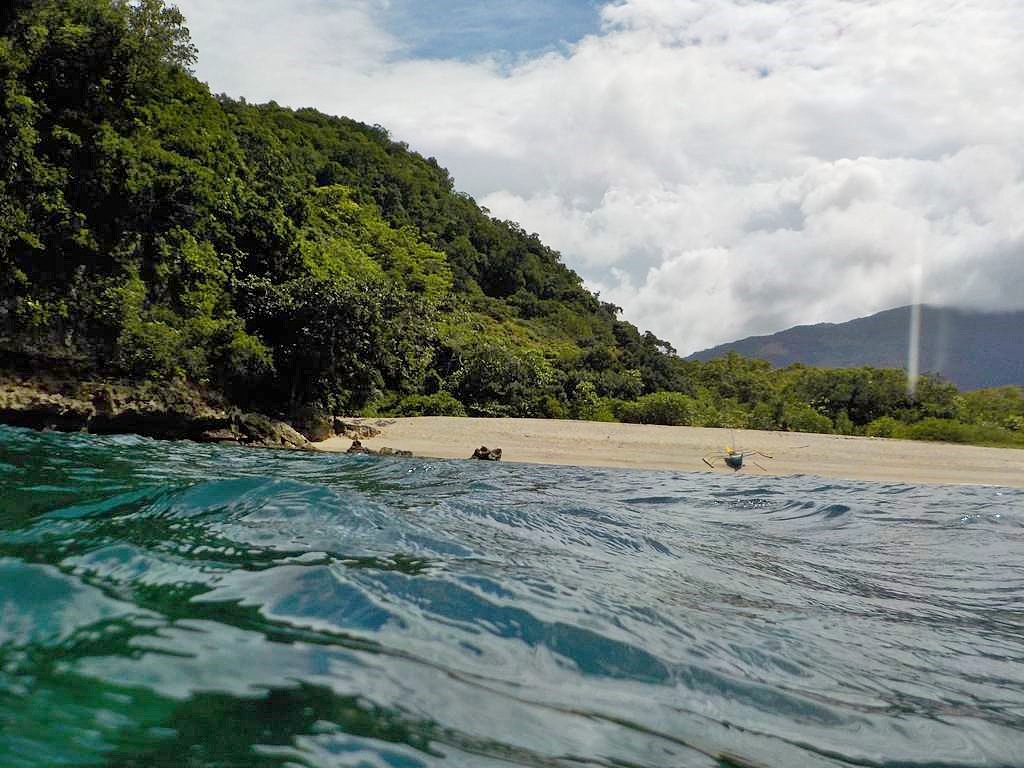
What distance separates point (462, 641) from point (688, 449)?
1670 centimetres

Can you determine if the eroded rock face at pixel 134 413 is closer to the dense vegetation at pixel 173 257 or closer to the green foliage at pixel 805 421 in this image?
the dense vegetation at pixel 173 257

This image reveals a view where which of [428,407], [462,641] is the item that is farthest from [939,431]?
[462,641]

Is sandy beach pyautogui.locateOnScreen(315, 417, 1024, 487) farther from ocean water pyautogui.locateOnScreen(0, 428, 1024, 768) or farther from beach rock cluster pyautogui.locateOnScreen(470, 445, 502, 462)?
ocean water pyautogui.locateOnScreen(0, 428, 1024, 768)

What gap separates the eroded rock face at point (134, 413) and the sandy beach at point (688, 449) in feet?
4.76

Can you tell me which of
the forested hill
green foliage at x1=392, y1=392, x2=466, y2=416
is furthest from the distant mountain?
the forested hill

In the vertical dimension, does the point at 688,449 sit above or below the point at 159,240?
below

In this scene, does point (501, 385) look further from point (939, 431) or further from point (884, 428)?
point (939, 431)

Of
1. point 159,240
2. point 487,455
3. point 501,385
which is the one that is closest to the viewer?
point 487,455

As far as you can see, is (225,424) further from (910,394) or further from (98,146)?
(910,394)

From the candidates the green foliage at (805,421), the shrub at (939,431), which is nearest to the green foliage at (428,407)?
the green foliage at (805,421)

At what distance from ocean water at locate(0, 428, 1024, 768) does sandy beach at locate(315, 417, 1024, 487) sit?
428 inches

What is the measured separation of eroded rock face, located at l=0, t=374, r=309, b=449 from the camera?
14.1 m

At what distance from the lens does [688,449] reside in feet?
62.5

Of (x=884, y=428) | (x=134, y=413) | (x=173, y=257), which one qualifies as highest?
(x=173, y=257)
